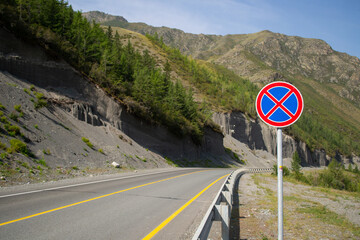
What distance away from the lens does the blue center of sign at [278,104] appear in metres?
3.93

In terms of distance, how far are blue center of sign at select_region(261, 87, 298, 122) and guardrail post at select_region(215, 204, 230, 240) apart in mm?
2108

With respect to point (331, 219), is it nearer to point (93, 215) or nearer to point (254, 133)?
point (93, 215)

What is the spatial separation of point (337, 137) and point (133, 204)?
183 meters

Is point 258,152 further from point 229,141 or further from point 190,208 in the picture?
point 190,208

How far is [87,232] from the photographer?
17.6 ft

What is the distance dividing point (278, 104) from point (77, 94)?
98.0 feet

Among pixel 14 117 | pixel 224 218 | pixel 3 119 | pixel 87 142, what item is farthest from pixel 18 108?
pixel 224 218

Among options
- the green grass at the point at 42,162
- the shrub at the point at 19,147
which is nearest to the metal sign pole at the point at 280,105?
the green grass at the point at 42,162

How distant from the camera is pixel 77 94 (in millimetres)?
30125

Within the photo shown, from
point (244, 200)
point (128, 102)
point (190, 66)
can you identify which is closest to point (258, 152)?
point (190, 66)

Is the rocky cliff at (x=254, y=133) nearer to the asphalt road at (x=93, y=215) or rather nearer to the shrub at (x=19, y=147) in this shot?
the shrub at (x=19, y=147)

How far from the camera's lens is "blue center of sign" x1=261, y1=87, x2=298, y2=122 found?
12.9ft

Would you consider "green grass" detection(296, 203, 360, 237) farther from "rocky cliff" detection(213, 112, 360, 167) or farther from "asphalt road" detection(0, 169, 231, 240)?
"rocky cliff" detection(213, 112, 360, 167)

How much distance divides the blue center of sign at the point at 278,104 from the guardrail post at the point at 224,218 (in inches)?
83.0
